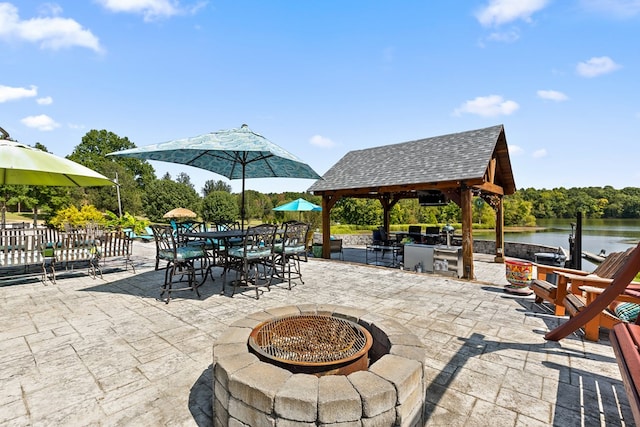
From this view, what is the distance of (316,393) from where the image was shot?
4.61ft

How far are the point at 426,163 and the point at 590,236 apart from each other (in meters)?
25.1

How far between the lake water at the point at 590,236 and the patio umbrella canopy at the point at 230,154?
39.7ft

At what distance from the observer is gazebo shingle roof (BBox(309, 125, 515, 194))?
723 centimetres

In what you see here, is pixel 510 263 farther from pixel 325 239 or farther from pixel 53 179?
pixel 53 179

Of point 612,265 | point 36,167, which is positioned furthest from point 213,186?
point 612,265

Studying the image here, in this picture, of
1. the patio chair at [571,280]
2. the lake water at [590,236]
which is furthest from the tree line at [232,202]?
the patio chair at [571,280]

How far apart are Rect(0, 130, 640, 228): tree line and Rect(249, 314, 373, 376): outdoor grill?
1553 centimetres

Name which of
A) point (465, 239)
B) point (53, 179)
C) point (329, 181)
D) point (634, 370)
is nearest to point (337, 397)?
point (634, 370)

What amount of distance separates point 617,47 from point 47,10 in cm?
1197

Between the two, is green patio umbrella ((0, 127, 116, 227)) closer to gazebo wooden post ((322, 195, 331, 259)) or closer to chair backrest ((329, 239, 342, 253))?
gazebo wooden post ((322, 195, 331, 259))

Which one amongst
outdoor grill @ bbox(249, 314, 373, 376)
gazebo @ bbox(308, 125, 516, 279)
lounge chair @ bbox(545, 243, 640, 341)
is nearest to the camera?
outdoor grill @ bbox(249, 314, 373, 376)

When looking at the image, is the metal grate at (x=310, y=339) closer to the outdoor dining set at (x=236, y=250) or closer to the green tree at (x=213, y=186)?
the outdoor dining set at (x=236, y=250)

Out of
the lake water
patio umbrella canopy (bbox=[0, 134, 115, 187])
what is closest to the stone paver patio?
patio umbrella canopy (bbox=[0, 134, 115, 187])

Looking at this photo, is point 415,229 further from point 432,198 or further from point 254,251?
point 254,251
